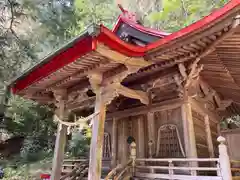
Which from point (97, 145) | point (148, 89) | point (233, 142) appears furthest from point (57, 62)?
point (233, 142)

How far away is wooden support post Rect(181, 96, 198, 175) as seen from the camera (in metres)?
5.27

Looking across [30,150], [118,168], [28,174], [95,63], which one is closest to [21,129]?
[30,150]

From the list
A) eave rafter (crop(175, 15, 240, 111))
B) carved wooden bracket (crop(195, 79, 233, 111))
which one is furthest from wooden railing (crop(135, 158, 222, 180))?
carved wooden bracket (crop(195, 79, 233, 111))

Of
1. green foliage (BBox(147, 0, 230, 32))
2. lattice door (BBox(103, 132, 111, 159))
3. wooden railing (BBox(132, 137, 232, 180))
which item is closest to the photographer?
wooden railing (BBox(132, 137, 232, 180))

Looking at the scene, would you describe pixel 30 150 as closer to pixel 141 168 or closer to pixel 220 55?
pixel 141 168

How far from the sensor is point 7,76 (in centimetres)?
1020

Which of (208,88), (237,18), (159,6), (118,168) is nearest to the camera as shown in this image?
(237,18)

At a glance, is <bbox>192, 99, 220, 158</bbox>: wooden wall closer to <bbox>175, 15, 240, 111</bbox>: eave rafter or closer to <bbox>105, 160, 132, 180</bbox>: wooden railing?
<bbox>175, 15, 240, 111</bbox>: eave rafter

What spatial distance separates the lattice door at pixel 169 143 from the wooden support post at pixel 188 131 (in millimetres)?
263

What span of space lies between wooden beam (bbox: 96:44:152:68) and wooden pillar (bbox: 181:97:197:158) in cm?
175

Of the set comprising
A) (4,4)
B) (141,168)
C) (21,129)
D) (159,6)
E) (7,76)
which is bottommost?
(141,168)

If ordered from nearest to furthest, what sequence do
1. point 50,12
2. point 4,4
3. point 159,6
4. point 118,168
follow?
point 118,168 → point 4,4 → point 50,12 → point 159,6

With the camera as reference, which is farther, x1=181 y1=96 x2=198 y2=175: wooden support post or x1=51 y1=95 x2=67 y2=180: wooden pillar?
x1=51 y1=95 x2=67 y2=180: wooden pillar

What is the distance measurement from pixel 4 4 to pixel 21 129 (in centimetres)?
768
